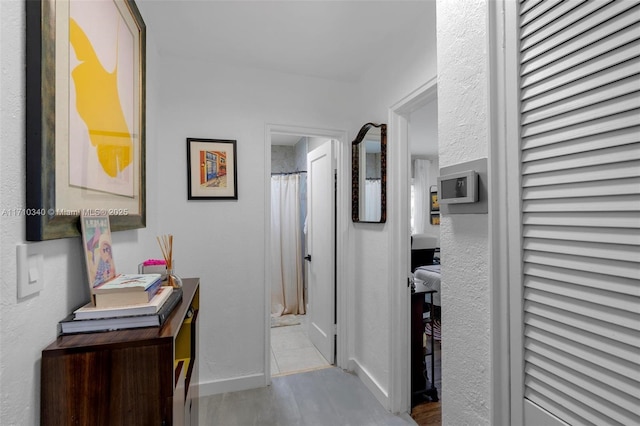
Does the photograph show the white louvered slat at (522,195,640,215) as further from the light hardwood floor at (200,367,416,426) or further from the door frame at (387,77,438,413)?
the light hardwood floor at (200,367,416,426)

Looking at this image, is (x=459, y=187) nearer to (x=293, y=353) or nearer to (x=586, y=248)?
(x=586, y=248)

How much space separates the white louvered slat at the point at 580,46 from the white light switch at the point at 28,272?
4.29 ft

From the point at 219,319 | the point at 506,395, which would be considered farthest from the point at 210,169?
the point at 506,395

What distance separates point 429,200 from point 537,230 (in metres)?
5.83

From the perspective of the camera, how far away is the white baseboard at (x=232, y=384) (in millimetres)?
2307

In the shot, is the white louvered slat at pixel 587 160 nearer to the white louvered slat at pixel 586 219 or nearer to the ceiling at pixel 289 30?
the white louvered slat at pixel 586 219

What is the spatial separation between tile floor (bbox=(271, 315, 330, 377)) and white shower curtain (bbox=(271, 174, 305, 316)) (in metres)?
0.56

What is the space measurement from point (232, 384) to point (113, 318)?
6.15 ft

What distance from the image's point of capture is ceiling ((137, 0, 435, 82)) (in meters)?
1.76

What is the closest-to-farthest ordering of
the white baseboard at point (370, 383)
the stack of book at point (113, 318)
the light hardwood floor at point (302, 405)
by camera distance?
1. the stack of book at point (113, 318)
2. the light hardwood floor at point (302, 405)
3. the white baseboard at point (370, 383)

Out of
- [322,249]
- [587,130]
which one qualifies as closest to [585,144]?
[587,130]

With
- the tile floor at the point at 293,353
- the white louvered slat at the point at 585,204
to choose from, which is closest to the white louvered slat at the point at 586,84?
the white louvered slat at the point at 585,204

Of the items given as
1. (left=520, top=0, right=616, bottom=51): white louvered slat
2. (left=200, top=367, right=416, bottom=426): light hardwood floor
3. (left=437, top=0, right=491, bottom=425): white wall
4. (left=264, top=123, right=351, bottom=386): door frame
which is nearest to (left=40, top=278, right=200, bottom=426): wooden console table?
(left=437, top=0, right=491, bottom=425): white wall

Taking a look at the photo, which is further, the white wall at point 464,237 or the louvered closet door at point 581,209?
the white wall at point 464,237
